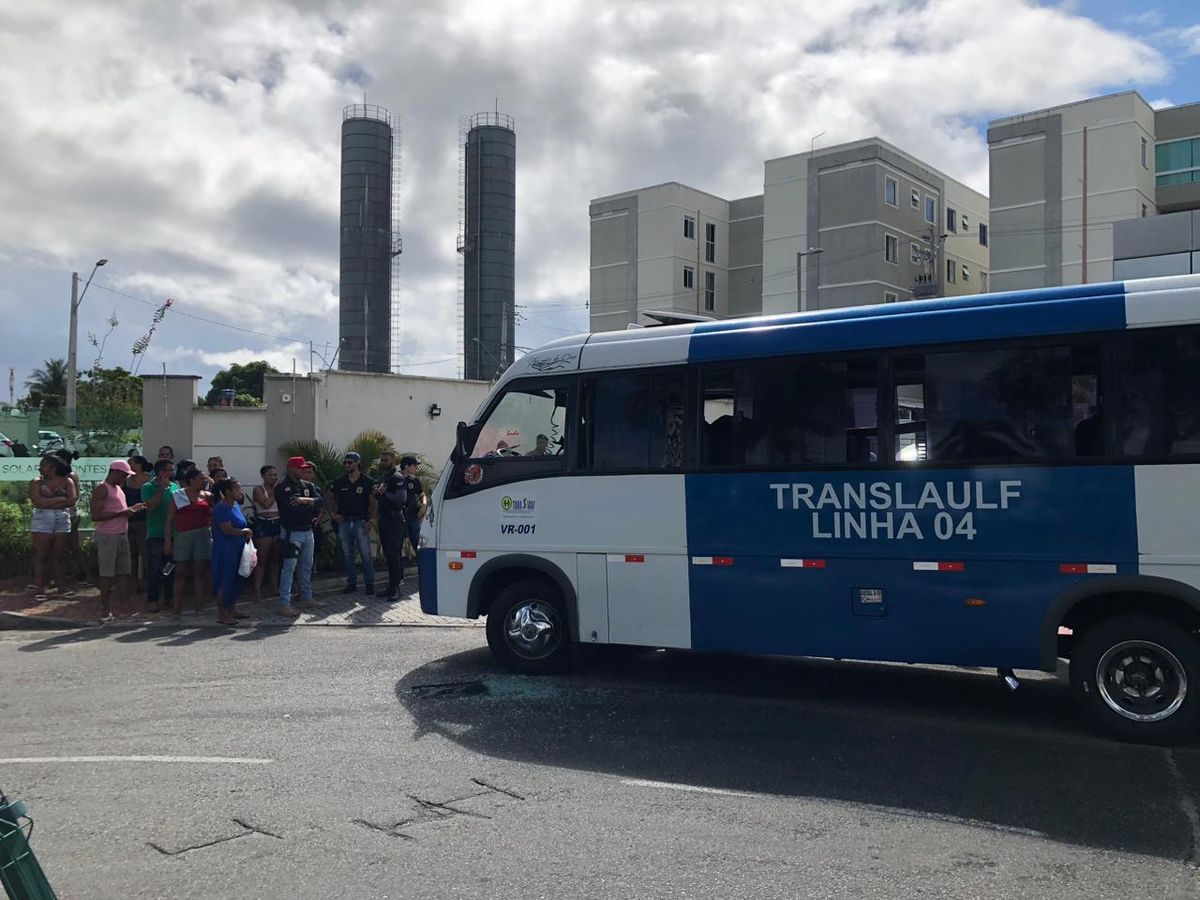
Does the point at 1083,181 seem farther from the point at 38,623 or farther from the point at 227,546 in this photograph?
the point at 38,623

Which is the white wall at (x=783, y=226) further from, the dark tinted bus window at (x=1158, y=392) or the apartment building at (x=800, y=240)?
the dark tinted bus window at (x=1158, y=392)

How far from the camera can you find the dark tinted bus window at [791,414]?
7617 mm

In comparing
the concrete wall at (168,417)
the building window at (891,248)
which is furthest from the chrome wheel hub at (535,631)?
the building window at (891,248)

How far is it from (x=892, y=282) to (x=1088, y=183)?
1172 cm

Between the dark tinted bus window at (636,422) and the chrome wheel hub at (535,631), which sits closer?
the dark tinted bus window at (636,422)

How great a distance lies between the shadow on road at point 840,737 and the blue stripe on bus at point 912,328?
2.80 meters

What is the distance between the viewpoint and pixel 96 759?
21.4 ft

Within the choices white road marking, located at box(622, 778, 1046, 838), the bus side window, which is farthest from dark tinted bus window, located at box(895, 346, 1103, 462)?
white road marking, located at box(622, 778, 1046, 838)

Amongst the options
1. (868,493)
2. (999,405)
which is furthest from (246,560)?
(999,405)

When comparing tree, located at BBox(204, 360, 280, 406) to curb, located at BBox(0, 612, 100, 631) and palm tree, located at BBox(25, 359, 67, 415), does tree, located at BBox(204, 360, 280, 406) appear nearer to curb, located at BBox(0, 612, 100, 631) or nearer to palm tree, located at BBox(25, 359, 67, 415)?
palm tree, located at BBox(25, 359, 67, 415)

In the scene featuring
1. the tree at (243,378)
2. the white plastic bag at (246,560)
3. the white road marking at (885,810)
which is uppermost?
the tree at (243,378)

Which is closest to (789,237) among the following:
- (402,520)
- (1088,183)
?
(1088,183)

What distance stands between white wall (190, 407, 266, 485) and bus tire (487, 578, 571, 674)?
8.54 metres

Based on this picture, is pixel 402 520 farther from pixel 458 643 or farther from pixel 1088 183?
pixel 1088 183
